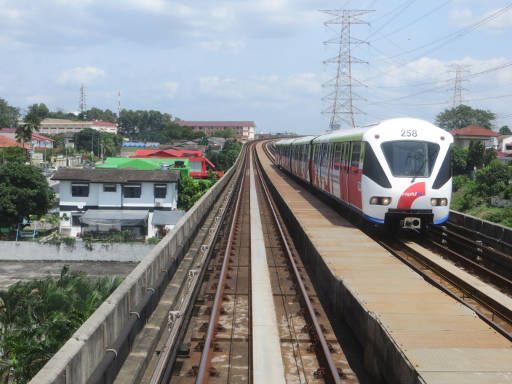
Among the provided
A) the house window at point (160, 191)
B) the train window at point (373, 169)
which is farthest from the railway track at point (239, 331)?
the house window at point (160, 191)

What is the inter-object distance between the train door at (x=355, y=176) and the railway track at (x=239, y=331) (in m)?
2.38

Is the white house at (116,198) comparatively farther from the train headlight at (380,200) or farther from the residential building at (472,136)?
the residential building at (472,136)

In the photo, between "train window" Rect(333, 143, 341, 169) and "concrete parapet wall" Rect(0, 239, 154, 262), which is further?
"concrete parapet wall" Rect(0, 239, 154, 262)

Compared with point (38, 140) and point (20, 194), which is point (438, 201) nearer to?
point (20, 194)

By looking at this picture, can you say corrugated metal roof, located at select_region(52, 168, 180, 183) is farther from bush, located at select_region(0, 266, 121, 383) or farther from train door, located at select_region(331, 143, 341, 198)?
train door, located at select_region(331, 143, 341, 198)

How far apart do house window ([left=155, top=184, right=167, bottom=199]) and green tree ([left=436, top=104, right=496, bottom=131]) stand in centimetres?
9591

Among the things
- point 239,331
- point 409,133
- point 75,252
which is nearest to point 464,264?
point 409,133

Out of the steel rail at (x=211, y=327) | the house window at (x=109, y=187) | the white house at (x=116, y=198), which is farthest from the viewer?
the house window at (x=109, y=187)

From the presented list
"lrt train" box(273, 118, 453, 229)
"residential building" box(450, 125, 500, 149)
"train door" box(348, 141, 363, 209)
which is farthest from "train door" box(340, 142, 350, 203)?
"residential building" box(450, 125, 500, 149)

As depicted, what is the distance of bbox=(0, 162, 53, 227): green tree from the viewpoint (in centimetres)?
4403

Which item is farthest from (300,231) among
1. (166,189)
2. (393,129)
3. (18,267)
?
(166,189)

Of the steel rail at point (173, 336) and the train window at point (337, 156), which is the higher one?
the train window at point (337, 156)

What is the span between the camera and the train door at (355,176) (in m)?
15.8

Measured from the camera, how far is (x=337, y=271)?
11.1 meters
